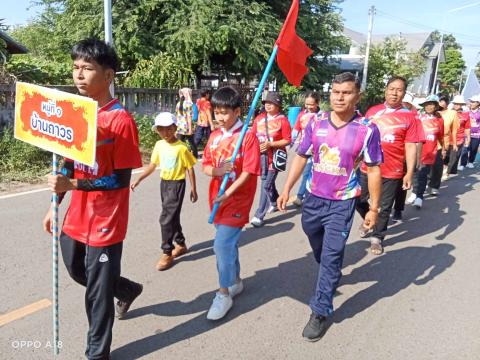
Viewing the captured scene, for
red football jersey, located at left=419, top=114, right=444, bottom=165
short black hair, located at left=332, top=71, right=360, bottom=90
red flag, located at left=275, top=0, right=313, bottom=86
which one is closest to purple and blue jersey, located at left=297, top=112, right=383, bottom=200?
short black hair, located at left=332, top=71, right=360, bottom=90

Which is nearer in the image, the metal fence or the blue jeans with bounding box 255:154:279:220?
the blue jeans with bounding box 255:154:279:220

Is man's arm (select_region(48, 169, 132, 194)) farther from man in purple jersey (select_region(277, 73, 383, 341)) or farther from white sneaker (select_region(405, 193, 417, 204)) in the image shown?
white sneaker (select_region(405, 193, 417, 204))

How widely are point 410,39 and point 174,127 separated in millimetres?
50743

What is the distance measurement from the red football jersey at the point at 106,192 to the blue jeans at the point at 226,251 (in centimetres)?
86

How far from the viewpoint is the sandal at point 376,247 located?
15.6 feet

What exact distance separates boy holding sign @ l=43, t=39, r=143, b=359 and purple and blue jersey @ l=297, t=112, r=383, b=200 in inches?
55.1

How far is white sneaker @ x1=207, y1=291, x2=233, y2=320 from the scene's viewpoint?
3.17 m

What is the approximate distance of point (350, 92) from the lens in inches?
119

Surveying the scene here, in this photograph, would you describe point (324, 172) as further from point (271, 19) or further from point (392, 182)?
point (271, 19)

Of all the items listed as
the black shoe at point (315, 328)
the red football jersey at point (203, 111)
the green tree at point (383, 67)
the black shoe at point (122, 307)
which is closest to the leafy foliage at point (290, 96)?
the red football jersey at point (203, 111)

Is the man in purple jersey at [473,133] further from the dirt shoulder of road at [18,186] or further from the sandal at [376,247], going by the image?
the dirt shoulder of road at [18,186]

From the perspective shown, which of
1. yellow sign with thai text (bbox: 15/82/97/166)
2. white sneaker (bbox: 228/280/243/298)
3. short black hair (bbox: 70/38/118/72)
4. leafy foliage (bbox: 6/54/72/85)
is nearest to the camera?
yellow sign with thai text (bbox: 15/82/97/166)

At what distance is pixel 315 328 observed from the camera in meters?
3.03

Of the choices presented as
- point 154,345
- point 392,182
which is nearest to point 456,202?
point 392,182
